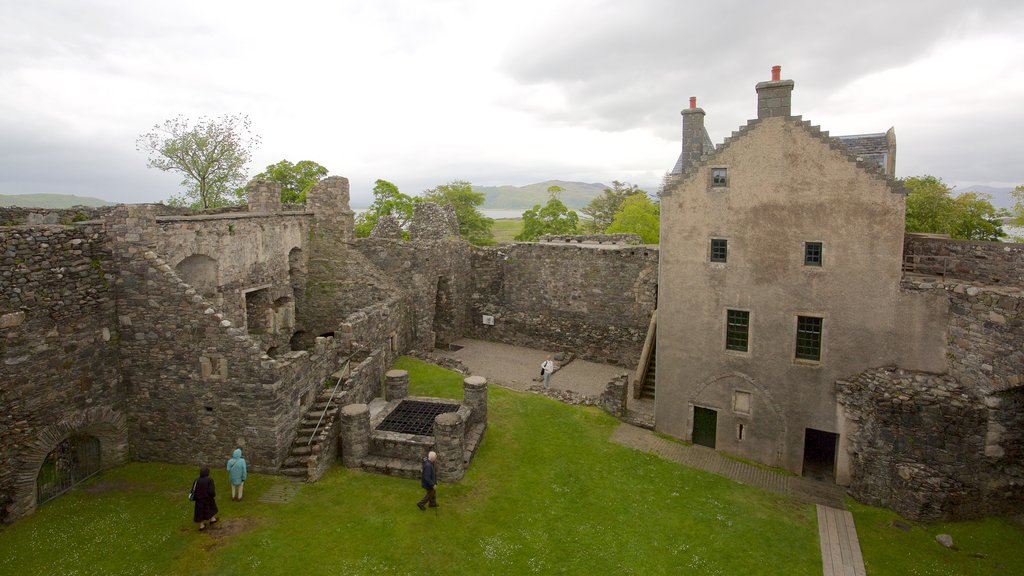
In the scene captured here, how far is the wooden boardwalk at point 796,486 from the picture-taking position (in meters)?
12.7

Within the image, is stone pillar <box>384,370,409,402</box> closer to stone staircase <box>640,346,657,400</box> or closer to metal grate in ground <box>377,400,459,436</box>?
metal grate in ground <box>377,400,459,436</box>

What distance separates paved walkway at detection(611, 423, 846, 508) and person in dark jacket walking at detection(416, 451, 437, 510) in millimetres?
6987

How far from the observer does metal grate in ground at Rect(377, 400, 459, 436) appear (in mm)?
15906

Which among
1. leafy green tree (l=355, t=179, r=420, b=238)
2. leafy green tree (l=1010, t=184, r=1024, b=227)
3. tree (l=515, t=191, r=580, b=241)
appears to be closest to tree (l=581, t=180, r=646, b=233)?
tree (l=515, t=191, r=580, b=241)

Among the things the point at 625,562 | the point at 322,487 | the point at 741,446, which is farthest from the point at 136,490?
Answer: the point at 741,446

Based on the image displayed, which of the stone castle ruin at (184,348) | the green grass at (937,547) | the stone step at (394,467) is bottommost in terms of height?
the green grass at (937,547)

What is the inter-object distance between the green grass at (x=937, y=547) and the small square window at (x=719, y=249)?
8.14 meters

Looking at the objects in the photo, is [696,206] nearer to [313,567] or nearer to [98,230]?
[313,567]

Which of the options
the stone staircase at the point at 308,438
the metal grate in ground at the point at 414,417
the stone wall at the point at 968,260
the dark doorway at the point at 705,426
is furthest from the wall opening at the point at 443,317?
the stone wall at the point at 968,260

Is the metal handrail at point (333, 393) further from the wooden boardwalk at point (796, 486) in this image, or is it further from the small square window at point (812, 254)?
the small square window at point (812, 254)

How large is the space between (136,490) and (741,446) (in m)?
17.2

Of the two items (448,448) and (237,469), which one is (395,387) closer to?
(448,448)

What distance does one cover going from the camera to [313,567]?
35.7 feet

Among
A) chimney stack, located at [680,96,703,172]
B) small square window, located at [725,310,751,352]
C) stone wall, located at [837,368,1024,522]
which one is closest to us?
stone wall, located at [837,368,1024,522]
